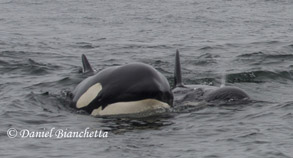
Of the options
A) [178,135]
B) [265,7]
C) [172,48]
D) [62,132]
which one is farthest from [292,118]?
[265,7]

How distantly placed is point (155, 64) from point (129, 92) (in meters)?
9.46

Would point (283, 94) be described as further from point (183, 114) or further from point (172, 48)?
point (172, 48)

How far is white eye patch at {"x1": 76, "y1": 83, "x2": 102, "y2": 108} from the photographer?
1149cm

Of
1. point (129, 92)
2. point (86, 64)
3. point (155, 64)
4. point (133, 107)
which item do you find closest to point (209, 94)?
point (133, 107)

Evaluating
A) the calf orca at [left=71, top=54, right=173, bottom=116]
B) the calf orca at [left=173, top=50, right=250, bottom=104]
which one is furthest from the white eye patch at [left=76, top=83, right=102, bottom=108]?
the calf orca at [left=173, top=50, right=250, bottom=104]

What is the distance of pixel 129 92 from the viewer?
1102 centimetres

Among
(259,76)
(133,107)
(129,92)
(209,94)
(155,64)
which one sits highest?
(129,92)

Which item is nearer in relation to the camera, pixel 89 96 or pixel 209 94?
pixel 89 96

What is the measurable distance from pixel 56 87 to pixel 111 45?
367 inches

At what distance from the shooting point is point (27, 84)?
654 inches

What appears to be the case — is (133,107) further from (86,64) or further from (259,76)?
(259,76)

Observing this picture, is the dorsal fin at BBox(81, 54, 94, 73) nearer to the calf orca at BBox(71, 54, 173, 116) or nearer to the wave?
the calf orca at BBox(71, 54, 173, 116)

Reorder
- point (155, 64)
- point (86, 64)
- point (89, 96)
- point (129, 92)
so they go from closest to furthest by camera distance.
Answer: point (129, 92)
point (89, 96)
point (86, 64)
point (155, 64)

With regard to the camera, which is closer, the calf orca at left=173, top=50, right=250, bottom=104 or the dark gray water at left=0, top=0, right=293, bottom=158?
the dark gray water at left=0, top=0, right=293, bottom=158
